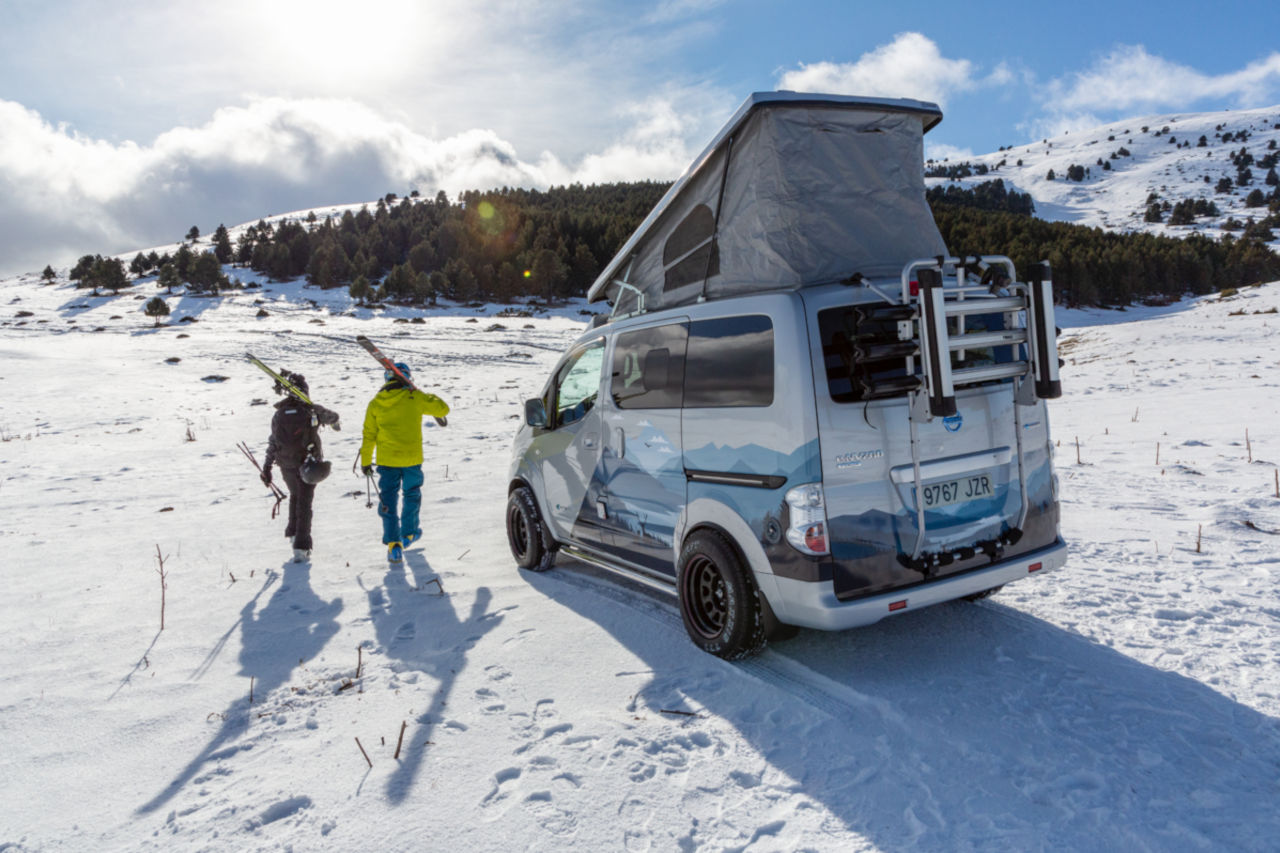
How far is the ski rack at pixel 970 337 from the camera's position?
344cm

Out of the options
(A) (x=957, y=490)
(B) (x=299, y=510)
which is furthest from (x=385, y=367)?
(A) (x=957, y=490)

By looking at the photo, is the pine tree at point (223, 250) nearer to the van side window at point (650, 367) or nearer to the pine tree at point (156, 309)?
the pine tree at point (156, 309)

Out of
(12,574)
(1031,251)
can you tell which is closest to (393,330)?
(12,574)

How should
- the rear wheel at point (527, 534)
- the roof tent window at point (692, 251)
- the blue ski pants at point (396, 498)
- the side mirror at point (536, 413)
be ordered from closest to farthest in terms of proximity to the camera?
the roof tent window at point (692, 251) < the side mirror at point (536, 413) < the rear wheel at point (527, 534) < the blue ski pants at point (396, 498)

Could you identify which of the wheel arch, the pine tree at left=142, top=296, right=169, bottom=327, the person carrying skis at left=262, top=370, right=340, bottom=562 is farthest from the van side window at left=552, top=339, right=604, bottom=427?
the pine tree at left=142, top=296, right=169, bottom=327

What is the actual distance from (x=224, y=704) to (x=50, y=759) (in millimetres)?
762

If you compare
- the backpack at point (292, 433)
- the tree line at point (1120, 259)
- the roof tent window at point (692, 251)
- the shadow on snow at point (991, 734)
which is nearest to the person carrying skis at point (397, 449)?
the backpack at point (292, 433)

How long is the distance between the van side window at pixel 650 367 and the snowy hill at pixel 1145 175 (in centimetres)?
12198

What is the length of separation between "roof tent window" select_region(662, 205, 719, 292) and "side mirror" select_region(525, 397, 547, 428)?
154 cm

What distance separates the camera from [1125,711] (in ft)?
11.4

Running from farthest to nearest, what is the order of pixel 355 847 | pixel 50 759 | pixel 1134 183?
pixel 1134 183 → pixel 50 759 → pixel 355 847

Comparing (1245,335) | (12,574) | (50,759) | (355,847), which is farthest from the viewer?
(1245,335)

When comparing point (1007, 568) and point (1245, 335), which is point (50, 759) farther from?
point (1245, 335)

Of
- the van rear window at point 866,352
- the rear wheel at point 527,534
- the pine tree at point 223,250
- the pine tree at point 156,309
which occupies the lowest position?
the rear wheel at point 527,534
